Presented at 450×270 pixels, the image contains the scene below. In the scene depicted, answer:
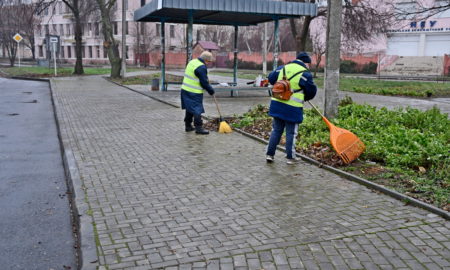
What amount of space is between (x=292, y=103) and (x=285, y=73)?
477 mm

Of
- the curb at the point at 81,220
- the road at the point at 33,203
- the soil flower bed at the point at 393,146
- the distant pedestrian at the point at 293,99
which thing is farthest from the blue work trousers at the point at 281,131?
the road at the point at 33,203

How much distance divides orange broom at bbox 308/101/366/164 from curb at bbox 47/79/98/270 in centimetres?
383

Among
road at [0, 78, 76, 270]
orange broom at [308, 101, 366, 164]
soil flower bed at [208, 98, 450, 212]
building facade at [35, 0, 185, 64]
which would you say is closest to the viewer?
road at [0, 78, 76, 270]

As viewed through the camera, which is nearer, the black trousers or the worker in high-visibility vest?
the worker in high-visibility vest

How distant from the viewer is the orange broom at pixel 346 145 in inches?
271

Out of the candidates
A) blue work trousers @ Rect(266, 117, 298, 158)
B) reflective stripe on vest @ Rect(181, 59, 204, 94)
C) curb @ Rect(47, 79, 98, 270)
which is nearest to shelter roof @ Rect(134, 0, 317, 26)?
reflective stripe on vest @ Rect(181, 59, 204, 94)

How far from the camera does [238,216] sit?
4758 mm

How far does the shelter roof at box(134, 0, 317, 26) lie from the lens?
1589 centimetres

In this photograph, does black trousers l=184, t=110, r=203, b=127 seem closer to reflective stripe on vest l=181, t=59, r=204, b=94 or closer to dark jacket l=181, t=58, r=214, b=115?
dark jacket l=181, t=58, r=214, b=115

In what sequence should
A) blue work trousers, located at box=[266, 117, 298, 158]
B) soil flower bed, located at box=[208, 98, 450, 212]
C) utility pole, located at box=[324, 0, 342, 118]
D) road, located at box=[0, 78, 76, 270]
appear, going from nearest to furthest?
road, located at box=[0, 78, 76, 270] → soil flower bed, located at box=[208, 98, 450, 212] → blue work trousers, located at box=[266, 117, 298, 158] → utility pole, located at box=[324, 0, 342, 118]

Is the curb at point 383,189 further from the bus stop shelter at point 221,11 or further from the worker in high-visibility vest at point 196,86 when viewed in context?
the bus stop shelter at point 221,11

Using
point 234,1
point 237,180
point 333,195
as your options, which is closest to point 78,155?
point 237,180

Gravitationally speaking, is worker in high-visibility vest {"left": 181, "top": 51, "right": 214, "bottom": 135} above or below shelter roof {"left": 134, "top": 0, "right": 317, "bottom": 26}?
below

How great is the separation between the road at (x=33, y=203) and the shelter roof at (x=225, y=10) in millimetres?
7308
